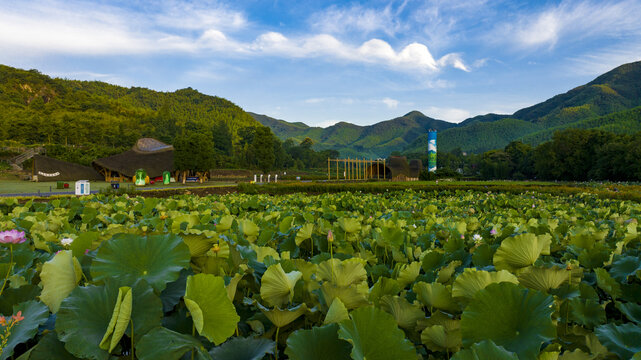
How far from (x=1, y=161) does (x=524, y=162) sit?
282 feet

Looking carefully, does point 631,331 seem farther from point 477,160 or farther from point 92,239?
point 477,160

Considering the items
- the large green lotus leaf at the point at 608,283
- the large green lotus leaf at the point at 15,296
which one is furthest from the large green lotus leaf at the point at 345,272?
the large green lotus leaf at the point at 608,283

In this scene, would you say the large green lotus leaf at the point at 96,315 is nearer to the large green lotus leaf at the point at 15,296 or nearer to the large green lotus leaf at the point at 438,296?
the large green lotus leaf at the point at 15,296

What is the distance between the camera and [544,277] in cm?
102

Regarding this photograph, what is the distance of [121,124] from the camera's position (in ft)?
275

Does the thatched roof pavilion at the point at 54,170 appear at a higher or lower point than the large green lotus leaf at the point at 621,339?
higher

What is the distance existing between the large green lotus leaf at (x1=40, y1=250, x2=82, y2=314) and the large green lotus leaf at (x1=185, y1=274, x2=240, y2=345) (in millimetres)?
Answer: 422

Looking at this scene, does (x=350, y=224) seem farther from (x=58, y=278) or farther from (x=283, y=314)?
(x=58, y=278)

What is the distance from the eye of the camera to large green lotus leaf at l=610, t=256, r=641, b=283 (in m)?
1.35

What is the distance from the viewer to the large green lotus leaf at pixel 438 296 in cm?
92

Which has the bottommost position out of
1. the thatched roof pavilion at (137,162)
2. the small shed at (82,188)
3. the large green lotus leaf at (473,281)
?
the small shed at (82,188)

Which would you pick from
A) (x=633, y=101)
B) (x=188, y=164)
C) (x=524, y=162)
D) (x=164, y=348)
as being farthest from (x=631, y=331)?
(x=633, y=101)

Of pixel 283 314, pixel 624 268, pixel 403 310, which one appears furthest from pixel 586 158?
pixel 283 314

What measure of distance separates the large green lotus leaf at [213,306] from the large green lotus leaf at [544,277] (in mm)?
872
